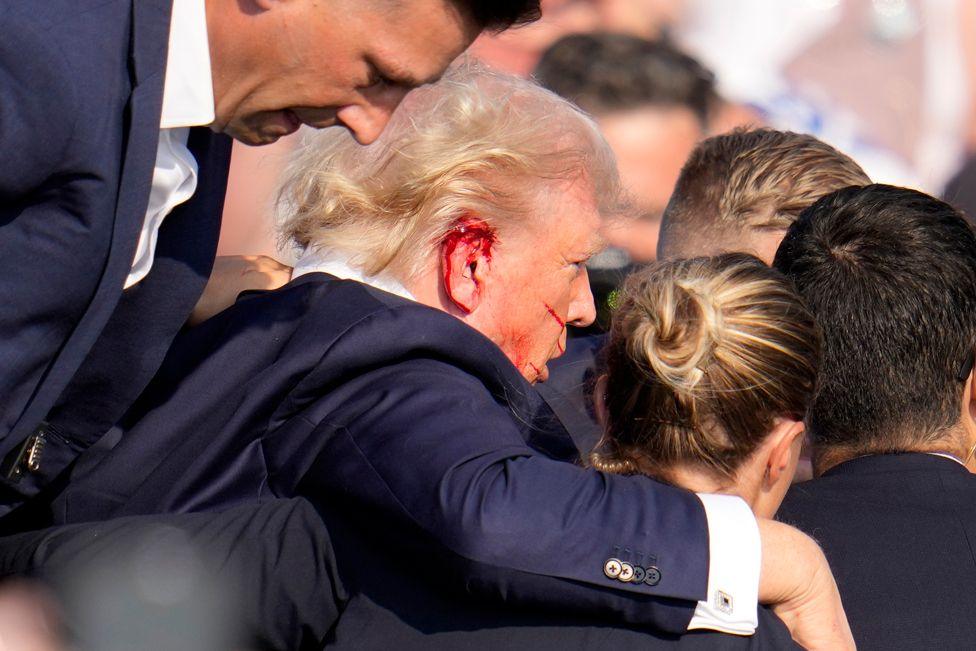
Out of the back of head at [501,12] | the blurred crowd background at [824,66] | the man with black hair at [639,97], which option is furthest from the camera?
the blurred crowd background at [824,66]

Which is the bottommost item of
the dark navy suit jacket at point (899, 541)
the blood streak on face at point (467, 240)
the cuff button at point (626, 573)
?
the dark navy suit jacket at point (899, 541)

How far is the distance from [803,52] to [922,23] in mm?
406

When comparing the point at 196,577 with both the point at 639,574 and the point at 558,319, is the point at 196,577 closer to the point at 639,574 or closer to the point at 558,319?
the point at 639,574

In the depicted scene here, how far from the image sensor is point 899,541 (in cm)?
176

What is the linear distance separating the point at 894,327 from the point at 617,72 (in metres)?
2.20

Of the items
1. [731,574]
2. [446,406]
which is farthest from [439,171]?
[731,574]

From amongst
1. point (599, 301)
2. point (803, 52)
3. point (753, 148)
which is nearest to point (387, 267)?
point (753, 148)

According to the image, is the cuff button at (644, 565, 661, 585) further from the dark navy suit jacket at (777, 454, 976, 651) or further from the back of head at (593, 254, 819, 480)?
the dark navy suit jacket at (777, 454, 976, 651)

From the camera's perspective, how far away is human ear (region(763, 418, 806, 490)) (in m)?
1.71

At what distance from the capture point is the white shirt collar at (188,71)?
1568 mm

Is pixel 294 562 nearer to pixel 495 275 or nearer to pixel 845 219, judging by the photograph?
pixel 495 275

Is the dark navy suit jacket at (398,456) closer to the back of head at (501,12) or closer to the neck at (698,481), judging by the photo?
the neck at (698,481)

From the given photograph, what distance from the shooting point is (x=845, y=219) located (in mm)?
2033

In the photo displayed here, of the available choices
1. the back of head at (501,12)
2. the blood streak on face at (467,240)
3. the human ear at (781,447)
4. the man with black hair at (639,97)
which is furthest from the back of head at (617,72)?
the human ear at (781,447)
